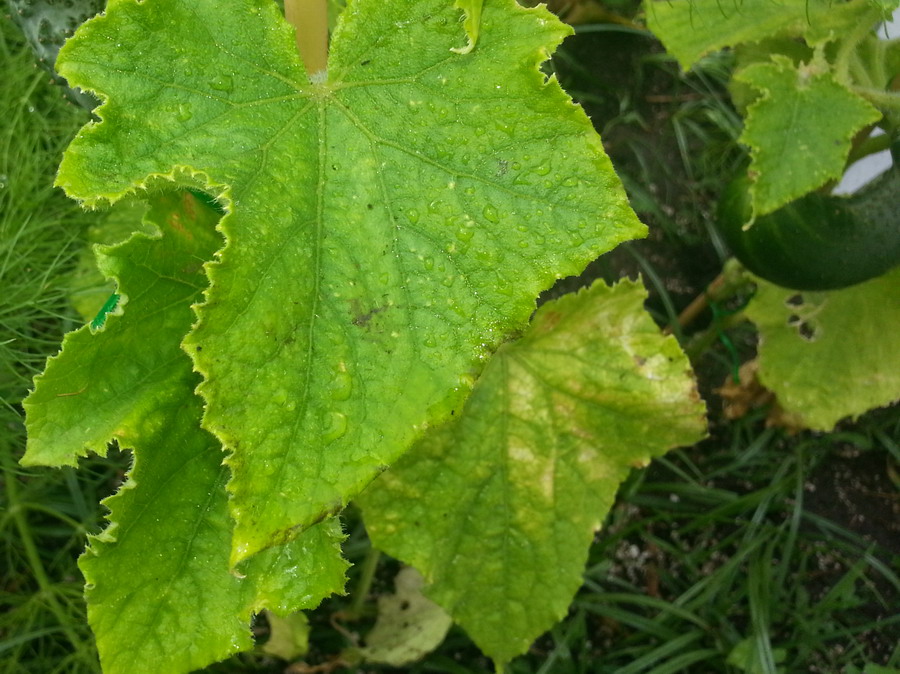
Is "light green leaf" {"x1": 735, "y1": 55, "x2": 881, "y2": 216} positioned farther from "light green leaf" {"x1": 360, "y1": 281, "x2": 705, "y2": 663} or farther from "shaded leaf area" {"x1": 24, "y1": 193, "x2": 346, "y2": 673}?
"shaded leaf area" {"x1": 24, "y1": 193, "x2": 346, "y2": 673}

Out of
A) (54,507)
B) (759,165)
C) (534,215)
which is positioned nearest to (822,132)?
(759,165)

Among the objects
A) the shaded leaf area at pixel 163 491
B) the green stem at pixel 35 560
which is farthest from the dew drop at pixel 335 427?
the green stem at pixel 35 560

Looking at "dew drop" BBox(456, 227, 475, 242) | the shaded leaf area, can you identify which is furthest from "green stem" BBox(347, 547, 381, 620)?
"dew drop" BBox(456, 227, 475, 242)

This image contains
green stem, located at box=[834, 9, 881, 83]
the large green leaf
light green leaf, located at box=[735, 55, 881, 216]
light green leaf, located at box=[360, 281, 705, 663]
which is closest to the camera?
the large green leaf

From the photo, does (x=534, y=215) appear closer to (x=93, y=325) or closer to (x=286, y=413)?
(x=286, y=413)

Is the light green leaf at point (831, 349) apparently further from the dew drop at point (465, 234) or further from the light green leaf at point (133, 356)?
the light green leaf at point (133, 356)

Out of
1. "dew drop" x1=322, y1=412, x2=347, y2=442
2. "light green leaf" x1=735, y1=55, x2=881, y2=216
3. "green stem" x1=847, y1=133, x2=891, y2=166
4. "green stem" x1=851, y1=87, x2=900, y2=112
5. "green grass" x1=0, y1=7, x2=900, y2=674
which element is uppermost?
"dew drop" x1=322, y1=412, x2=347, y2=442

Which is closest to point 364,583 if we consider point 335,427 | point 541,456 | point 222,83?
point 541,456
